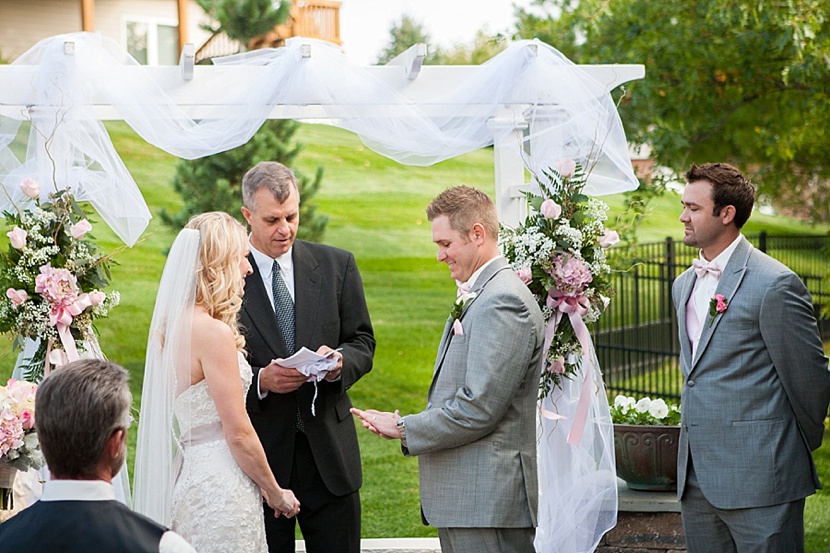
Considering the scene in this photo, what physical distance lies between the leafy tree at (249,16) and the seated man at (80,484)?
9212mm

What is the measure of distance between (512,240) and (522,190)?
516 millimetres

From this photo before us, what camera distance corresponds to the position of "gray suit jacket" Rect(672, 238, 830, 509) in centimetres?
373

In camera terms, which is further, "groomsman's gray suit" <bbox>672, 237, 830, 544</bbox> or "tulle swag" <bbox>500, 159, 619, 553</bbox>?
"tulle swag" <bbox>500, 159, 619, 553</bbox>

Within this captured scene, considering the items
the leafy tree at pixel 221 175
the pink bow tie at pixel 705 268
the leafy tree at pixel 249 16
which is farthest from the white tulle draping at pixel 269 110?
the leafy tree at pixel 249 16

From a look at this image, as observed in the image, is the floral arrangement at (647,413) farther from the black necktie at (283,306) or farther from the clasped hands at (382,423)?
the clasped hands at (382,423)

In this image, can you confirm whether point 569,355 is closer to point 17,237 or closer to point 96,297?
point 96,297

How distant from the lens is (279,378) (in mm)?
4027

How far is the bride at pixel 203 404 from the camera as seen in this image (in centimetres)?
347

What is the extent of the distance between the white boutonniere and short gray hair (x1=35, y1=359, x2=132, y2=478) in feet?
5.20

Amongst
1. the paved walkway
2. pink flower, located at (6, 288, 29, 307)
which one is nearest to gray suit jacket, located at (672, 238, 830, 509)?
the paved walkway

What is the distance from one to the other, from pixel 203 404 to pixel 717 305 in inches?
80.1

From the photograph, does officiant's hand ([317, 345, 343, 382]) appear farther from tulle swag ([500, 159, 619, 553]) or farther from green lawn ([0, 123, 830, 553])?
green lawn ([0, 123, 830, 553])

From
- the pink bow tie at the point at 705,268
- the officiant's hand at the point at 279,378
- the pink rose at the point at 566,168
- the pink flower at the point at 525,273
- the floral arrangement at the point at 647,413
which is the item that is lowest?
the floral arrangement at the point at 647,413

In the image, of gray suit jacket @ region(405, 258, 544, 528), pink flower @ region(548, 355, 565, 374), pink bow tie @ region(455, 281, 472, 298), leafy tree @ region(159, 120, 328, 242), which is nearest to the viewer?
gray suit jacket @ region(405, 258, 544, 528)
